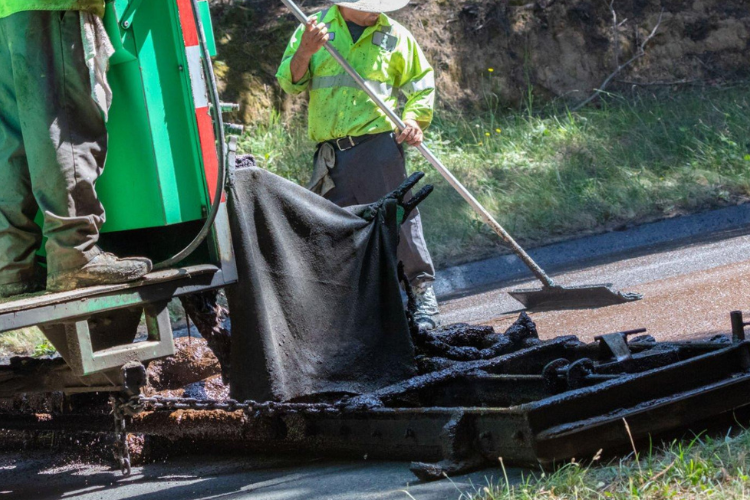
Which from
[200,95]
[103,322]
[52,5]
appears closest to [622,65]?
[200,95]

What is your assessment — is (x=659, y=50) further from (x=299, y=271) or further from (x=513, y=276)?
(x=299, y=271)

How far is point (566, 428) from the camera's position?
11.2ft

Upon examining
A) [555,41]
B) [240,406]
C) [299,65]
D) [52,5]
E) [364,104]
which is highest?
[555,41]

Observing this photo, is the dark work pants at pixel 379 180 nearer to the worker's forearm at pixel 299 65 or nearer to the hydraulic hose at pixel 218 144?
the worker's forearm at pixel 299 65

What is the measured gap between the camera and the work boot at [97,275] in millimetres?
3682

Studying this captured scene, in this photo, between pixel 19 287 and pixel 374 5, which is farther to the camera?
pixel 374 5

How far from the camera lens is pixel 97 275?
3682mm

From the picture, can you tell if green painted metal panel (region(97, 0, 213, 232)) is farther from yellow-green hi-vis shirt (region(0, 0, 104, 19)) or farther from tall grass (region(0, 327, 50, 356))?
tall grass (region(0, 327, 50, 356))

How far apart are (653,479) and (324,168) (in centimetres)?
390

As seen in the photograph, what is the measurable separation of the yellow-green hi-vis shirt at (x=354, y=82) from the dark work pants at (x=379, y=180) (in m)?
0.12

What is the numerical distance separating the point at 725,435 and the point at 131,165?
98.8 inches

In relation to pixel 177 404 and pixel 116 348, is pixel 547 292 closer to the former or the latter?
pixel 177 404

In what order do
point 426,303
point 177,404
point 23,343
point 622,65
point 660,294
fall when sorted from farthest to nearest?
point 622,65 < point 23,343 < point 660,294 < point 426,303 < point 177,404

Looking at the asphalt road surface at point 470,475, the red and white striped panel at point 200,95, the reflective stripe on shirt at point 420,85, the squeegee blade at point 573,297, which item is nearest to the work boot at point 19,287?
the red and white striped panel at point 200,95
